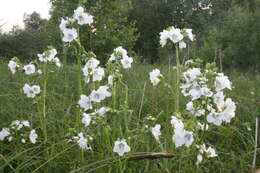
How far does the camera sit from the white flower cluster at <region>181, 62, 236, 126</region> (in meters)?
1.66

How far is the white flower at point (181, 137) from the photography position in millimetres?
1566

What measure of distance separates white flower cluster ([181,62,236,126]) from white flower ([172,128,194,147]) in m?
0.15

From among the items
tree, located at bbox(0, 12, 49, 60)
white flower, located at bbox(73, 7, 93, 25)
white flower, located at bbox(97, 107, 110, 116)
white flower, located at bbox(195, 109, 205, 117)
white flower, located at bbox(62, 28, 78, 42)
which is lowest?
white flower, located at bbox(195, 109, 205, 117)

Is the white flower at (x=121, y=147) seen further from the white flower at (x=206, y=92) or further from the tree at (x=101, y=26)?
the tree at (x=101, y=26)

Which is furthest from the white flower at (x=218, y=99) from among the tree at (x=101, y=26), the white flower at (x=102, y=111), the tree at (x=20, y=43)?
the tree at (x=20, y=43)

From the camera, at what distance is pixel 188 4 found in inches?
891

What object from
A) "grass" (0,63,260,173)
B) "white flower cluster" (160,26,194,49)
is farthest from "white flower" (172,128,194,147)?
"white flower cluster" (160,26,194,49)

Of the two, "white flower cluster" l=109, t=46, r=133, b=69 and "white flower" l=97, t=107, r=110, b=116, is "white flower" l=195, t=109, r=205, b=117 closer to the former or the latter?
"white flower" l=97, t=107, r=110, b=116

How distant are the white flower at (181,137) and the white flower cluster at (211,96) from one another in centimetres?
15

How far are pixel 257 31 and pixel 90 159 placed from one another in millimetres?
11685

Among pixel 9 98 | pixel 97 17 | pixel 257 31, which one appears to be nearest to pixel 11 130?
pixel 9 98

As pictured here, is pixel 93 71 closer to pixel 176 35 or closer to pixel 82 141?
pixel 82 141

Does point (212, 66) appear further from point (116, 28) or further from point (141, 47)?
point (141, 47)

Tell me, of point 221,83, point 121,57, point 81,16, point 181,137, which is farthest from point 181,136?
point 81,16
